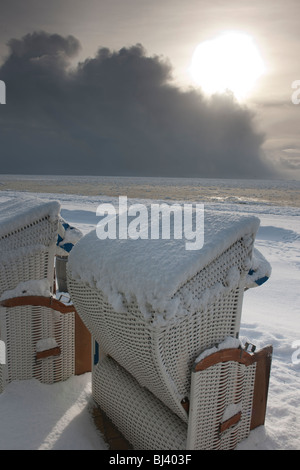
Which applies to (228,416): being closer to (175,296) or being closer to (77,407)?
(175,296)

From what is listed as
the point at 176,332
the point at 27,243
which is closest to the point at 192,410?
the point at 176,332

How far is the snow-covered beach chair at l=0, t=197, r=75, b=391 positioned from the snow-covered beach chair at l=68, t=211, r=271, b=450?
18.9 inches

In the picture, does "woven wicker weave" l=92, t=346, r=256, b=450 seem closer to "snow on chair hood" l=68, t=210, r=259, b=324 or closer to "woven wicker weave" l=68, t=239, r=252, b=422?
"woven wicker weave" l=68, t=239, r=252, b=422

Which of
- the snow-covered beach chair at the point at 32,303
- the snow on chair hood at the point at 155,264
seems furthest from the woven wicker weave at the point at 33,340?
the snow on chair hood at the point at 155,264

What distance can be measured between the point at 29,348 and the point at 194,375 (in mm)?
1530

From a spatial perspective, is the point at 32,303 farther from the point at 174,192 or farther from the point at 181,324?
the point at 174,192

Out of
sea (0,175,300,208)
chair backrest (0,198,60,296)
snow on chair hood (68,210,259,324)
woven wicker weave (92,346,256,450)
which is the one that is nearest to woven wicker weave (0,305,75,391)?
chair backrest (0,198,60,296)

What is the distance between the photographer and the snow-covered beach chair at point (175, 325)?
5.37 feet

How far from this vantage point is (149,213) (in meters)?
2.34

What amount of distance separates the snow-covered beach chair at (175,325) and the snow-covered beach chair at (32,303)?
481 millimetres

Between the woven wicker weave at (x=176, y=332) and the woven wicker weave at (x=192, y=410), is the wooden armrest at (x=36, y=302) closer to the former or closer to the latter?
the woven wicker weave at (x=192, y=410)

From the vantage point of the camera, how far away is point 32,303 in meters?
2.62

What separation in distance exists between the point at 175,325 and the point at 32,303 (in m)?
1.43

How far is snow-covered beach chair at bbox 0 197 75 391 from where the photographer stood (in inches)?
97.7
